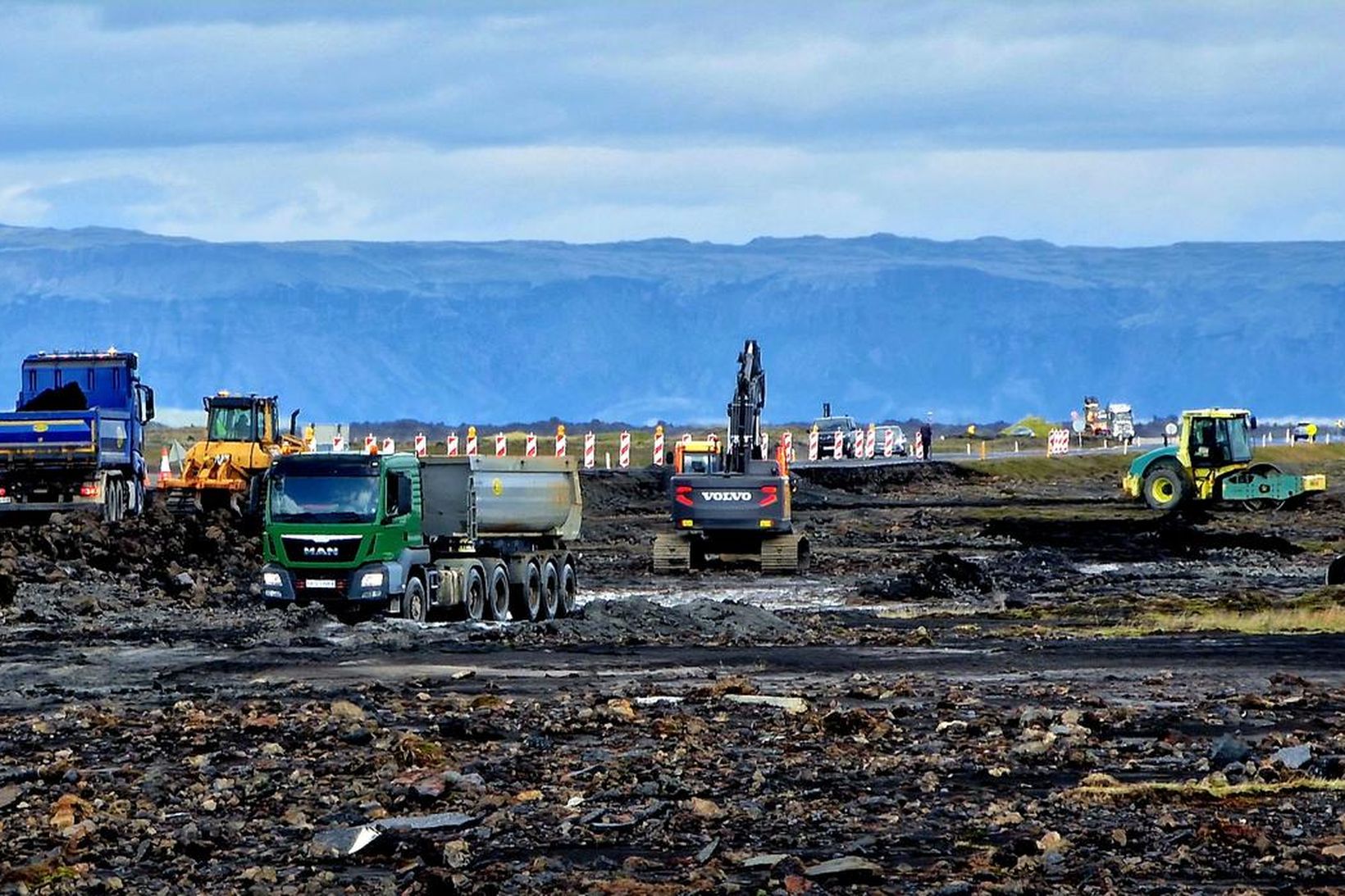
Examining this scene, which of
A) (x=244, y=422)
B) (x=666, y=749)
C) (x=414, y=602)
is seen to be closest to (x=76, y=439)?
(x=244, y=422)

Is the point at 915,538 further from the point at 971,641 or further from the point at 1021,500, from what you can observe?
the point at 971,641

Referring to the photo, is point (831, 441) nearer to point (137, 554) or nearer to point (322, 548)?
point (137, 554)

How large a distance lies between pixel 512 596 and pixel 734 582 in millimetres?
10842

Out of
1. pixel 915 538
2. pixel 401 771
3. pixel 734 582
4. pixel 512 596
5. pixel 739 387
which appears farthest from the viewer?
pixel 915 538

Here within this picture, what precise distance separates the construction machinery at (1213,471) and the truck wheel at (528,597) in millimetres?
34559

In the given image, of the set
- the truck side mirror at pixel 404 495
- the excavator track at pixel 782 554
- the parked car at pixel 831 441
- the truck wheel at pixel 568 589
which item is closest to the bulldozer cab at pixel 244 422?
the excavator track at pixel 782 554

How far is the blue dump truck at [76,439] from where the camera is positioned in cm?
5409

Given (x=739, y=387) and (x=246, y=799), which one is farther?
(x=739, y=387)

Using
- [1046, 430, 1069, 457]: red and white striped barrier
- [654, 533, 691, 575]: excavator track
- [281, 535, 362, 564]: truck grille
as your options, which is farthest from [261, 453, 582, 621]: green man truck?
[1046, 430, 1069, 457]: red and white striped barrier

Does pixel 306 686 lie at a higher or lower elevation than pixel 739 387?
lower

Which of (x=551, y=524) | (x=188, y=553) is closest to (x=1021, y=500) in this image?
(x=188, y=553)

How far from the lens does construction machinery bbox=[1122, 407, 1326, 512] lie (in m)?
69.6

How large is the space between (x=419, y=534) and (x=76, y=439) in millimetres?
20179

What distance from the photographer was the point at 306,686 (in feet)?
85.8
